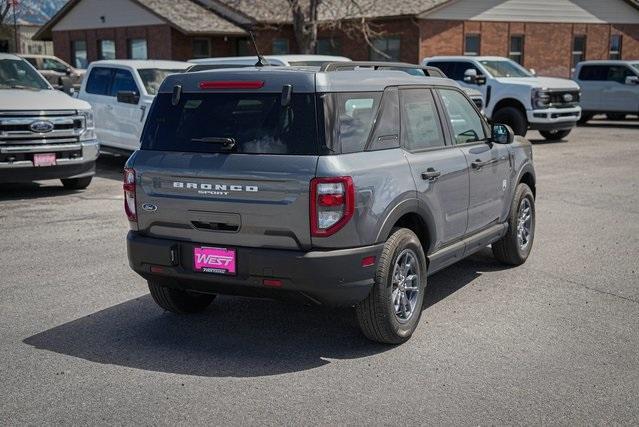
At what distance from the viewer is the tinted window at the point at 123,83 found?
14.7m

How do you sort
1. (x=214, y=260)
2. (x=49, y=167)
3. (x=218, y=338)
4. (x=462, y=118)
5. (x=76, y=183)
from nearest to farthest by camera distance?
1. (x=214, y=260)
2. (x=218, y=338)
3. (x=462, y=118)
4. (x=49, y=167)
5. (x=76, y=183)

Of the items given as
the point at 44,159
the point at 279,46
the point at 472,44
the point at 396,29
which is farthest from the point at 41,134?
the point at 279,46

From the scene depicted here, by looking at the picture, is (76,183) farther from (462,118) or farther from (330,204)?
(330,204)

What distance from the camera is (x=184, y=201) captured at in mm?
5430

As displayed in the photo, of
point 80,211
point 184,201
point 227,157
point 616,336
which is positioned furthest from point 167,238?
point 80,211

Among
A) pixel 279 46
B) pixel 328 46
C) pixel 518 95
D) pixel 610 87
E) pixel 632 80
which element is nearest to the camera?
pixel 518 95

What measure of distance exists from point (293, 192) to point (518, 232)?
344cm

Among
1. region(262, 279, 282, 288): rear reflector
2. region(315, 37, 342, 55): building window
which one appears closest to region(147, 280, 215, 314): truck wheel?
region(262, 279, 282, 288): rear reflector

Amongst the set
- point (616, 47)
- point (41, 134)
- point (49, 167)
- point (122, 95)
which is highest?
point (616, 47)

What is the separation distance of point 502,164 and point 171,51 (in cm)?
2913

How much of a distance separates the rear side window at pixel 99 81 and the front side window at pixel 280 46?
21555 millimetres

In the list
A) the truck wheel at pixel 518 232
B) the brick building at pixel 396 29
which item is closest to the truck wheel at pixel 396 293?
the truck wheel at pixel 518 232

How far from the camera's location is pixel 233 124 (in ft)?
17.8

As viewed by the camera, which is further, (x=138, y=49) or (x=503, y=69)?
(x=138, y=49)
